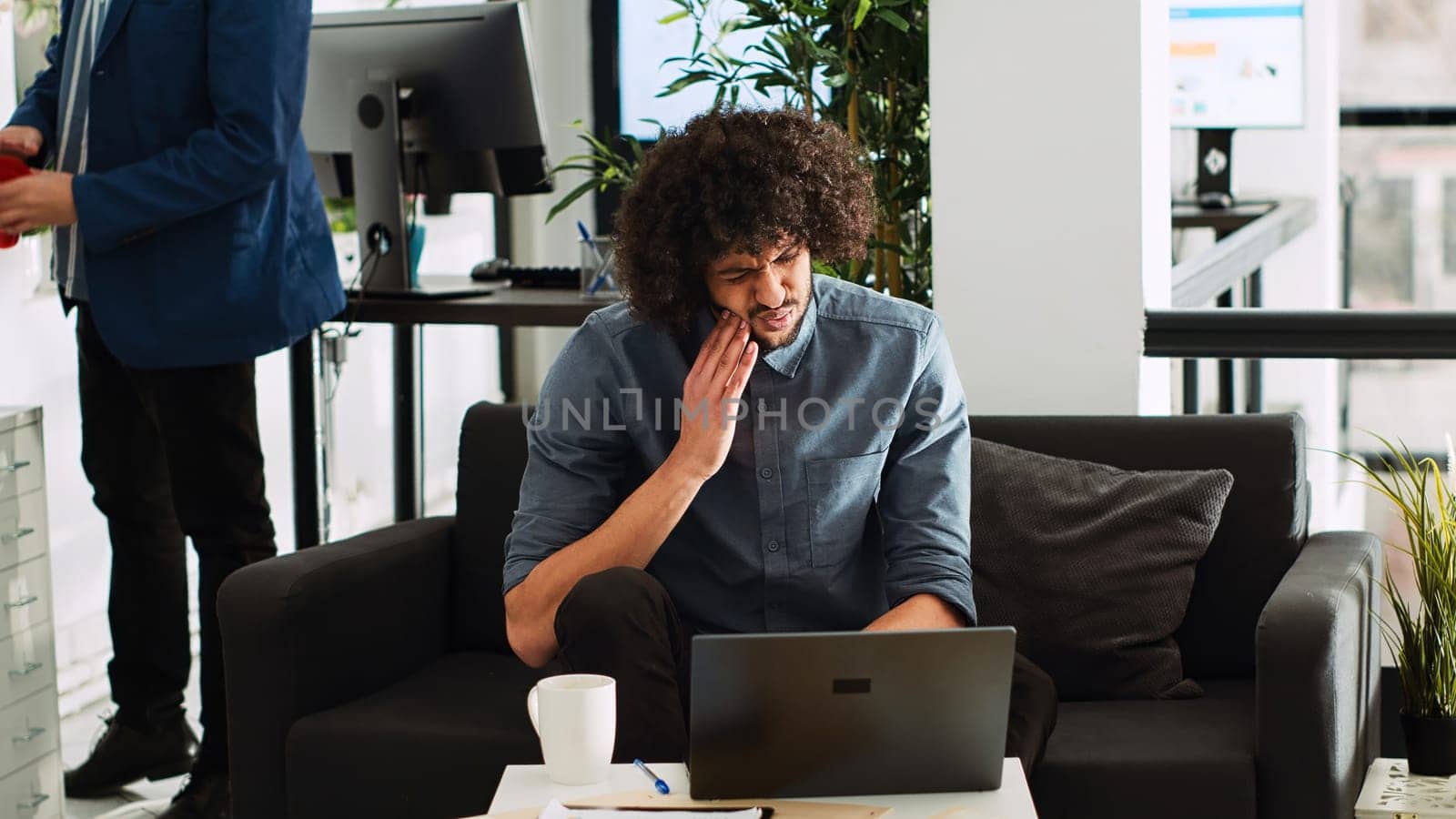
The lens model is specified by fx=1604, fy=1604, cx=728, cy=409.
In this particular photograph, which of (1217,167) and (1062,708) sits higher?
(1217,167)

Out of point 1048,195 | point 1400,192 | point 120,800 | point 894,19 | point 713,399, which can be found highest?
point 894,19

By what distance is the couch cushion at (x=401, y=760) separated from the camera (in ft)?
6.79

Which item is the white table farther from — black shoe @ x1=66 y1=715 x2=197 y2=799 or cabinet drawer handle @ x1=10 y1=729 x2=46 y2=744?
black shoe @ x1=66 y1=715 x2=197 y2=799

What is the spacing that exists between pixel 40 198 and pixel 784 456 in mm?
1280

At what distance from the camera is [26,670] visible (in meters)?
2.35

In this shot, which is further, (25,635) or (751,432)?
(25,635)

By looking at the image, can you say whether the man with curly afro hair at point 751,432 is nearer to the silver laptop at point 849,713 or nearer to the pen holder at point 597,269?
the silver laptop at point 849,713

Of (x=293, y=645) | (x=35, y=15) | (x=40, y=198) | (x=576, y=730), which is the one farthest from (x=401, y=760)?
(x=35, y=15)

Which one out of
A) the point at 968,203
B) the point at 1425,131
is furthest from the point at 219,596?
the point at 1425,131

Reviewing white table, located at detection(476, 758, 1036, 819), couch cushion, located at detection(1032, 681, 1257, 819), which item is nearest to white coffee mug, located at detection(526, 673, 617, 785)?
white table, located at detection(476, 758, 1036, 819)

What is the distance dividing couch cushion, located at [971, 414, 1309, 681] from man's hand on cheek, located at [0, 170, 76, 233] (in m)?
1.58

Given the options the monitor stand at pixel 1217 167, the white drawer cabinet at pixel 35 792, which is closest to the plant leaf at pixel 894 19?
the white drawer cabinet at pixel 35 792

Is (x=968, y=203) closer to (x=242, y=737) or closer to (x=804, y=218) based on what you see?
(x=804, y=218)

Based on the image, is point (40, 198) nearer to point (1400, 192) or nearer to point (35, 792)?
point (35, 792)
